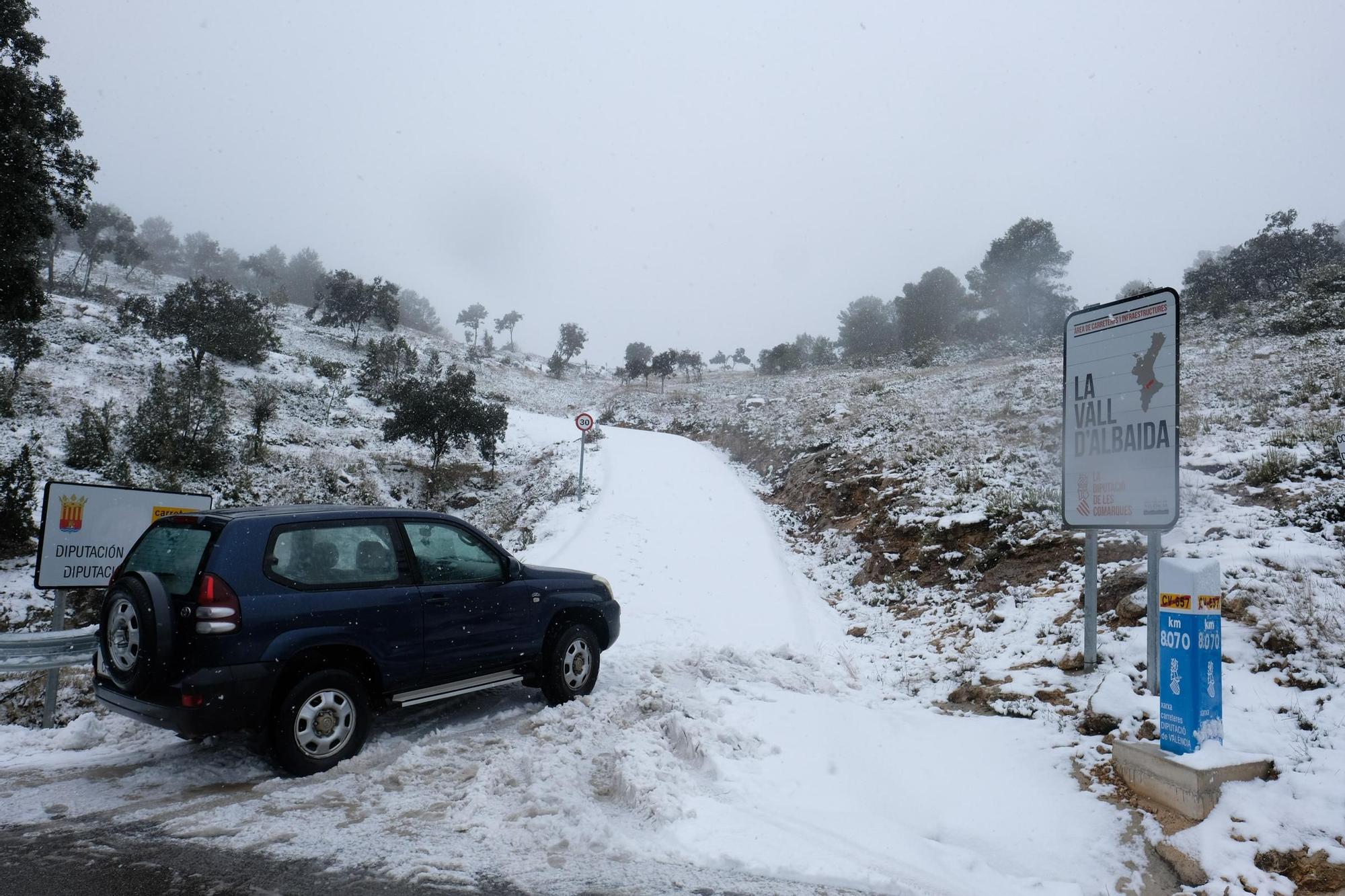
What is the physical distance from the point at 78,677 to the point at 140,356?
26445mm

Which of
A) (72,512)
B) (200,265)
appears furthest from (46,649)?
(200,265)

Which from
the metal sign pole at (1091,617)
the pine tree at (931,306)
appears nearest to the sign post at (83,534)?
the metal sign pole at (1091,617)

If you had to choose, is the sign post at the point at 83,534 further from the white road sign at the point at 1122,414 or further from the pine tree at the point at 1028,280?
the pine tree at the point at 1028,280

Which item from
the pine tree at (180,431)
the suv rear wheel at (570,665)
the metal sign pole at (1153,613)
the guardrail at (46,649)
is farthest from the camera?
the pine tree at (180,431)

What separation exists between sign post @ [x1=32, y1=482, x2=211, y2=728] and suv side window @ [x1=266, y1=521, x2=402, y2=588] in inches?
75.4

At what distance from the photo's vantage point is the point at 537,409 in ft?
165

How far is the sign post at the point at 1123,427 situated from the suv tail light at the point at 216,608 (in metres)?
6.58

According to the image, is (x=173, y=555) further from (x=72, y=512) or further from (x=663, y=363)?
(x=663, y=363)

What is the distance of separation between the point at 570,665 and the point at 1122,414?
18.2 feet

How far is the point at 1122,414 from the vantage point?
5969mm

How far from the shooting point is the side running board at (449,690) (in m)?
5.09

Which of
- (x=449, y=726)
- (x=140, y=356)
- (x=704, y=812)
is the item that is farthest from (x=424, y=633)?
(x=140, y=356)

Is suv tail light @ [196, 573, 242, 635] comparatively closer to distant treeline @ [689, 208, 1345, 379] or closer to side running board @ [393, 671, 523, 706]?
side running board @ [393, 671, 523, 706]


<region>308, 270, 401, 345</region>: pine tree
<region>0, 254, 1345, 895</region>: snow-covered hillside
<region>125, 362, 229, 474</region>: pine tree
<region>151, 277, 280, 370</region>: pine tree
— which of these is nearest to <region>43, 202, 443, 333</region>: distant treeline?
<region>308, 270, 401, 345</region>: pine tree
